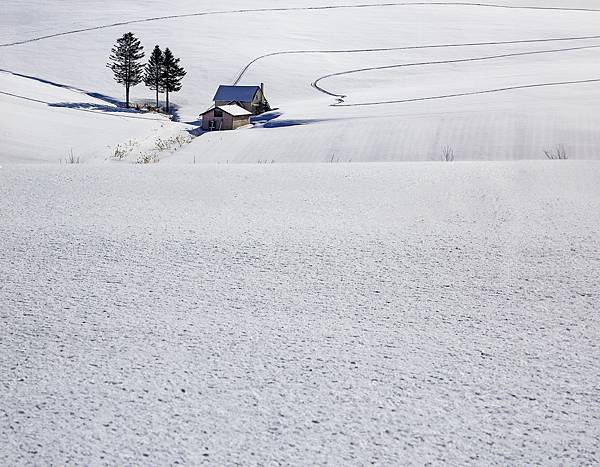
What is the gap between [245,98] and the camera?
1059 inches

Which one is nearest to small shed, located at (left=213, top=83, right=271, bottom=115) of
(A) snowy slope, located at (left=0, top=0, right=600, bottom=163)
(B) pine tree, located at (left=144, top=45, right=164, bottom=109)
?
(A) snowy slope, located at (left=0, top=0, right=600, bottom=163)

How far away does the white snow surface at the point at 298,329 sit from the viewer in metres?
1.64

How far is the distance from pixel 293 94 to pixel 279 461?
97.3 ft

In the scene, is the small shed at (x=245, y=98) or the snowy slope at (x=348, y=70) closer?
the snowy slope at (x=348, y=70)

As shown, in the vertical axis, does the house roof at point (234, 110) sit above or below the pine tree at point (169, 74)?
below

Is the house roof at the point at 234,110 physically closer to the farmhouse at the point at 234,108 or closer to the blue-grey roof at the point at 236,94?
the farmhouse at the point at 234,108

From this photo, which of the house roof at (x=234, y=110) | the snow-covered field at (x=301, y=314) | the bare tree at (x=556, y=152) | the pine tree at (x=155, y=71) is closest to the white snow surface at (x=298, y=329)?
the snow-covered field at (x=301, y=314)

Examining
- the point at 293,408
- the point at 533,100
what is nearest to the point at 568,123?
the point at 533,100

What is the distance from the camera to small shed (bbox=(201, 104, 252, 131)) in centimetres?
2377

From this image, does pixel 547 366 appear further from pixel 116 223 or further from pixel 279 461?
pixel 116 223

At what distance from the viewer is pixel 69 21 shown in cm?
4344

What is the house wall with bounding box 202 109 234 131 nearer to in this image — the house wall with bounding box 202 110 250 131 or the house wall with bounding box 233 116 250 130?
the house wall with bounding box 202 110 250 131

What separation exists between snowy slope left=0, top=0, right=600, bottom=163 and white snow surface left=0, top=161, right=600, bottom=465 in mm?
8890

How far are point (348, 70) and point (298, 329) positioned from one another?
32376 millimetres
